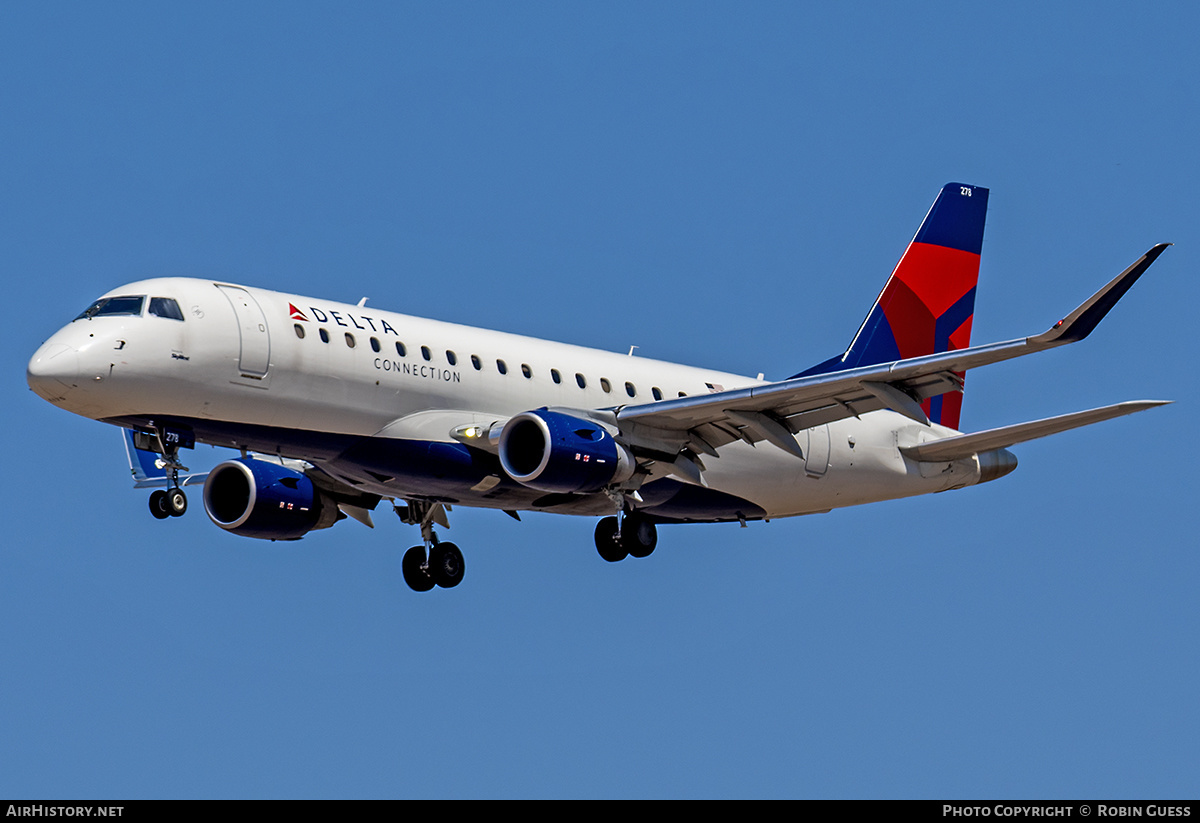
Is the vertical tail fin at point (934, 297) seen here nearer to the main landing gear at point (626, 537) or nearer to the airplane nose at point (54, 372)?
the main landing gear at point (626, 537)

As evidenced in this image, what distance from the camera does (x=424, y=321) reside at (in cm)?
3847

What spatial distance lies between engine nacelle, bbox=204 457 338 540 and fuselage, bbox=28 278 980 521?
6.99 feet

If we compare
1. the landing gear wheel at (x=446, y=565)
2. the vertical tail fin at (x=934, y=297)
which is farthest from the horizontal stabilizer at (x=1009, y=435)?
the landing gear wheel at (x=446, y=565)

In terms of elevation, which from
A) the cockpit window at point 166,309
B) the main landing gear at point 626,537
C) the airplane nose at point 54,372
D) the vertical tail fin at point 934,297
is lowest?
the main landing gear at point 626,537

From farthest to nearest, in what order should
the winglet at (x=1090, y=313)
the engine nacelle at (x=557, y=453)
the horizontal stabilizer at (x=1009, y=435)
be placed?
the engine nacelle at (x=557, y=453), the horizontal stabilizer at (x=1009, y=435), the winglet at (x=1090, y=313)

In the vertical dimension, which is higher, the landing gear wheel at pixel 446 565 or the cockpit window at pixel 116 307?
the cockpit window at pixel 116 307

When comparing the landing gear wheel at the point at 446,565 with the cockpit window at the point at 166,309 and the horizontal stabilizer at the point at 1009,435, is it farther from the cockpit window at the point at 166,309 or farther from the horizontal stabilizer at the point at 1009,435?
the horizontal stabilizer at the point at 1009,435

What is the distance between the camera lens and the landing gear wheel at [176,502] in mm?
35000

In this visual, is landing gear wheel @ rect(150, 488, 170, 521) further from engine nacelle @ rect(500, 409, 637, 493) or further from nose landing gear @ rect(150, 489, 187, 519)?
engine nacelle @ rect(500, 409, 637, 493)

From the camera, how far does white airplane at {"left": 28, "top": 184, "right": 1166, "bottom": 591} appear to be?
3453 cm

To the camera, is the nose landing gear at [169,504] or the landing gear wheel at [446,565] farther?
the landing gear wheel at [446,565]

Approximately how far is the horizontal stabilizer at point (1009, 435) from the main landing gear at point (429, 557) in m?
11.0

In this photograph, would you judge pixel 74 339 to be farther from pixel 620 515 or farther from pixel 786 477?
pixel 786 477

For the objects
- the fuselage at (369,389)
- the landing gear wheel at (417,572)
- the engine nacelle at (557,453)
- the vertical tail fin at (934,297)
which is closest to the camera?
the fuselage at (369,389)
